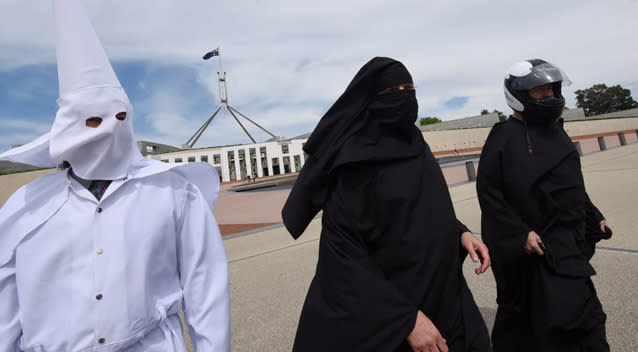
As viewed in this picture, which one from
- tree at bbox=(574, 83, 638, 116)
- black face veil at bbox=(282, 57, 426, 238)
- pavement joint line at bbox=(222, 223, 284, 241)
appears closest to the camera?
black face veil at bbox=(282, 57, 426, 238)

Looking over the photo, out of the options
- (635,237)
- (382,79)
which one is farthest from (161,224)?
(635,237)

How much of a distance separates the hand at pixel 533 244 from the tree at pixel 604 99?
8398 centimetres

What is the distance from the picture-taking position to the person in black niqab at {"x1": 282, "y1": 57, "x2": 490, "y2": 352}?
57.5 inches

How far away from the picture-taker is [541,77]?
7.64 ft

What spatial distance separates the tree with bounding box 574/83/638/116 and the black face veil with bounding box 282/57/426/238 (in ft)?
278

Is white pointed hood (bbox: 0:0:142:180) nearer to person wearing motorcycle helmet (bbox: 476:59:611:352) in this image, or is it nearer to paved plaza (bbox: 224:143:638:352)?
paved plaza (bbox: 224:143:638:352)

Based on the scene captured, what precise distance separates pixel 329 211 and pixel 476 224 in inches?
217

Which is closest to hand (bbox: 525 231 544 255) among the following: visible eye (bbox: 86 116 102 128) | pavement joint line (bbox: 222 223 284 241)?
visible eye (bbox: 86 116 102 128)

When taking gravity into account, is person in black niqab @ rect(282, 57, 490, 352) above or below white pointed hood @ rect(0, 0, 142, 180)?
below

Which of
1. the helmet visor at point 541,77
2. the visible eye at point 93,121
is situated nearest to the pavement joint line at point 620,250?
the helmet visor at point 541,77

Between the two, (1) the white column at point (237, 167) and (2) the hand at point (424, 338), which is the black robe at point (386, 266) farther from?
(1) the white column at point (237, 167)

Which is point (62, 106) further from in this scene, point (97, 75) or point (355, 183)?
point (355, 183)

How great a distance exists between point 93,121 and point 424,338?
5.73 feet

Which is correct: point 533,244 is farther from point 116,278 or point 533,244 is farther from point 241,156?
point 241,156
